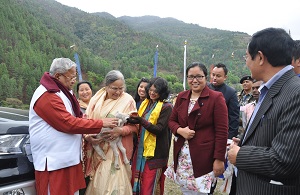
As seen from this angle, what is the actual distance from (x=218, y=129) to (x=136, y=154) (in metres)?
1.12

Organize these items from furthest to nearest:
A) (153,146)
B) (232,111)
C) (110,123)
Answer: (232,111)
(153,146)
(110,123)

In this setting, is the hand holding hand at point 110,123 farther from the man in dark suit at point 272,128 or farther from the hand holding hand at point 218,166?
the man in dark suit at point 272,128

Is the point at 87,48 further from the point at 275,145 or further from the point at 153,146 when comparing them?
the point at 275,145

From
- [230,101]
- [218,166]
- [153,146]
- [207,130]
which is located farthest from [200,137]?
[230,101]

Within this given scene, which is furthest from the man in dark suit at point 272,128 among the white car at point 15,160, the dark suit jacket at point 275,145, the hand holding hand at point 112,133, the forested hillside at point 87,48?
the forested hillside at point 87,48

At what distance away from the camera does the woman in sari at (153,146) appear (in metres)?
3.00

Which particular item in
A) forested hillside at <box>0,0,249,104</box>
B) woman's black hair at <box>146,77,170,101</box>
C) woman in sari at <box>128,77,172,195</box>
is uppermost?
forested hillside at <box>0,0,249,104</box>

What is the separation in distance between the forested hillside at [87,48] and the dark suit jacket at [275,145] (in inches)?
1187

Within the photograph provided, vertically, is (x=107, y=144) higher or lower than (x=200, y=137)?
lower

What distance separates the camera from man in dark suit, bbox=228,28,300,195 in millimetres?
1290

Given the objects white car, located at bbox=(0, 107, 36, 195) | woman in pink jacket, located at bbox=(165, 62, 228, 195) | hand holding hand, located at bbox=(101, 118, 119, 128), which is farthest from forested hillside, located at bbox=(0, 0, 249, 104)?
woman in pink jacket, located at bbox=(165, 62, 228, 195)

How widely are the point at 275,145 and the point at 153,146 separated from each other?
1.80m

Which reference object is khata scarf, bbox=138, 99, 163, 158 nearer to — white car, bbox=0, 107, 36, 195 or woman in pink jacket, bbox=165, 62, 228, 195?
woman in pink jacket, bbox=165, 62, 228, 195

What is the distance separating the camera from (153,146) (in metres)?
3.01
